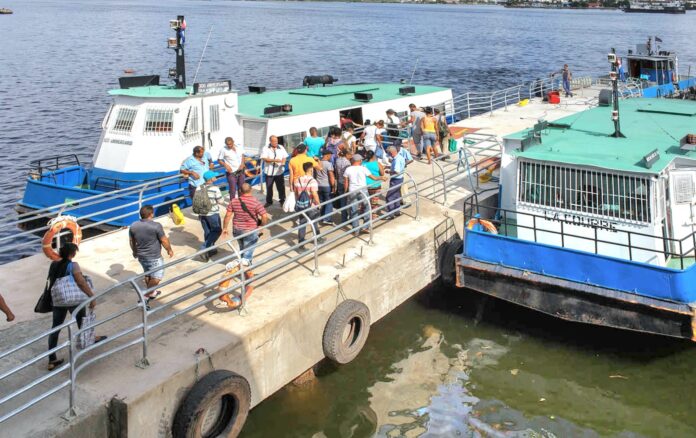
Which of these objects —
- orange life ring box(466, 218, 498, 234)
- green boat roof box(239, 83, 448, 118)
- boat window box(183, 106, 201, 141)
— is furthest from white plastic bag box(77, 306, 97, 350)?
green boat roof box(239, 83, 448, 118)

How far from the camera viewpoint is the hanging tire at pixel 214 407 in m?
8.70

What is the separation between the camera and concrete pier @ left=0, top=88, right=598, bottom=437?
26.9ft

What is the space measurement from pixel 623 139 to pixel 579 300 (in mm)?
4132

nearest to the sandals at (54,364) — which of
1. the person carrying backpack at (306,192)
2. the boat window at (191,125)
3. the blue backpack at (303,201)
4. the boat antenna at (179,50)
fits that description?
the person carrying backpack at (306,192)

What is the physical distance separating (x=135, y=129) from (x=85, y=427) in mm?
12050

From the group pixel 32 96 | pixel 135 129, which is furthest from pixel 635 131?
pixel 32 96

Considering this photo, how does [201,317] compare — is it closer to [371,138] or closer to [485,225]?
[485,225]

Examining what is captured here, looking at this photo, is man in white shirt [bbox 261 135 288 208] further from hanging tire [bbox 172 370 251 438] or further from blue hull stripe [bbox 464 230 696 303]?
hanging tire [bbox 172 370 251 438]

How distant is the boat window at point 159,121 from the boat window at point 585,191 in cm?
971

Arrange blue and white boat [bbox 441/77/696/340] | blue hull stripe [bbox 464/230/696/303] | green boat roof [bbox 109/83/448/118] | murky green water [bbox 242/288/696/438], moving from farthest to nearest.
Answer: green boat roof [bbox 109/83/448/118] → blue and white boat [bbox 441/77/696/340] → blue hull stripe [bbox 464/230/696/303] → murky green water [bbox 242/288/696/438]

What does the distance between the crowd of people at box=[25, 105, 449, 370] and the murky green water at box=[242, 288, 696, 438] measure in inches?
98.3

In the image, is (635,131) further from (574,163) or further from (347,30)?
(347,30)

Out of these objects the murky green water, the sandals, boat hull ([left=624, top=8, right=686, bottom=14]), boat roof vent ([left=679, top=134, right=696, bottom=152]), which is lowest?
the murky green water

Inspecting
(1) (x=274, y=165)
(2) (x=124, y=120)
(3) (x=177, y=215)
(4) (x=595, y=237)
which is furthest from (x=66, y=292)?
(2) (x=124, y=120)
